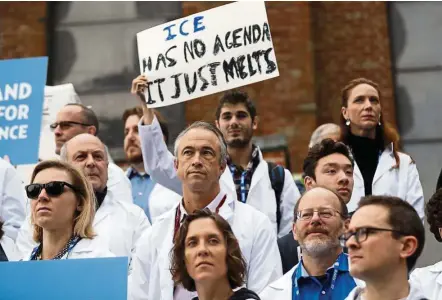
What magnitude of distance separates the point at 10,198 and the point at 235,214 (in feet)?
6.64

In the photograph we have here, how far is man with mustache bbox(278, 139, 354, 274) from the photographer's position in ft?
25.7

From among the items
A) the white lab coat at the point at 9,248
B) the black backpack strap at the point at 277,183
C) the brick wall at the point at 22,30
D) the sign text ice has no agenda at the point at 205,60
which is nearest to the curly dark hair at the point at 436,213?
the black backpack strap at the point at 277,183

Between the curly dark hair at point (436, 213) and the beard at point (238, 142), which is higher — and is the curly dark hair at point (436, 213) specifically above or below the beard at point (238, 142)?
below

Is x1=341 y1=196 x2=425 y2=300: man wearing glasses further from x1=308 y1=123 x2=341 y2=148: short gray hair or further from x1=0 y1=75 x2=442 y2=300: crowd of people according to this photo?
x1=308 y1=123 x2=341 y2=148: short gray hair

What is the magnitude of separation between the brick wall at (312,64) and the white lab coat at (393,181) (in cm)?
375

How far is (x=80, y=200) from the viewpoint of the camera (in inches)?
288

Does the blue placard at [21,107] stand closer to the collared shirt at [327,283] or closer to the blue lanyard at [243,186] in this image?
the blue lanyard at [243,186]

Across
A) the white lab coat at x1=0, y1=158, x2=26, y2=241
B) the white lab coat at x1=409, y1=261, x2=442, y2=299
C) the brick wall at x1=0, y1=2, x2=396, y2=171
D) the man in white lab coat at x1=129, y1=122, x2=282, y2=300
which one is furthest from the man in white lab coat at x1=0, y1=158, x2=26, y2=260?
the brick wall at x1=0, y1=2, x2=396, y2=171

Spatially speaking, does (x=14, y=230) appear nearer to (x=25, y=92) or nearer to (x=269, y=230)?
(x=25, y=92)

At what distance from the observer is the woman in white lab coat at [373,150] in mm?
8984

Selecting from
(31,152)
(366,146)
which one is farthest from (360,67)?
(31,152)

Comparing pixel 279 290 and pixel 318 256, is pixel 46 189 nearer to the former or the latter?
pixel 279 290

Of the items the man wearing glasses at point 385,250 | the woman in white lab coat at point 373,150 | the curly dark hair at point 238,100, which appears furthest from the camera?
the curly dark hair at point 238,100

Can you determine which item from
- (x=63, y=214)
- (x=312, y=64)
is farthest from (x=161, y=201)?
(x=312, y=64)
